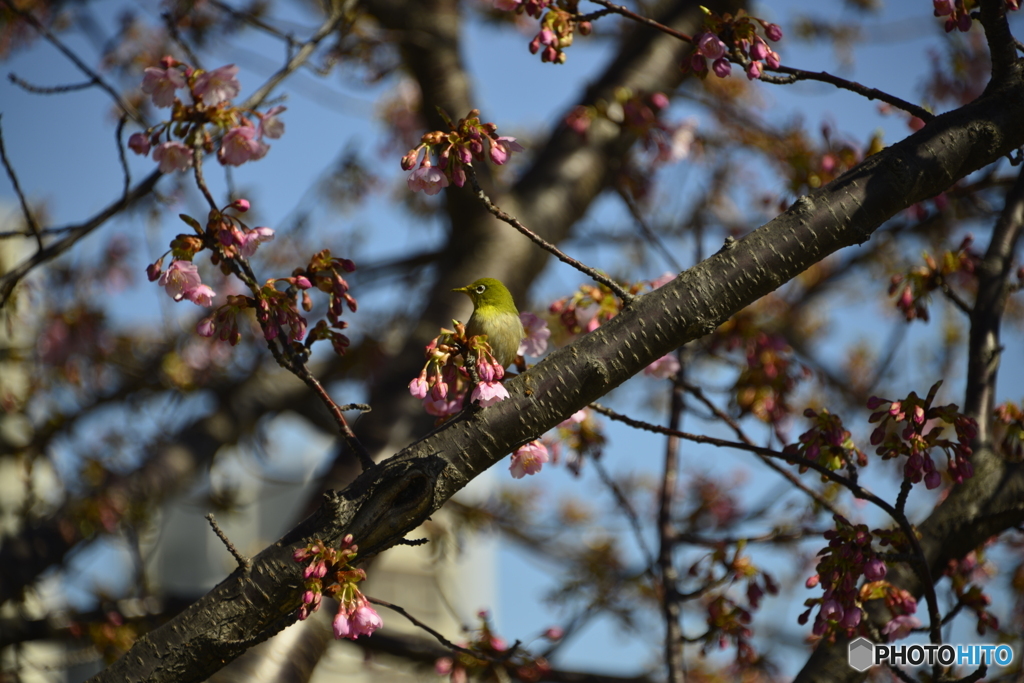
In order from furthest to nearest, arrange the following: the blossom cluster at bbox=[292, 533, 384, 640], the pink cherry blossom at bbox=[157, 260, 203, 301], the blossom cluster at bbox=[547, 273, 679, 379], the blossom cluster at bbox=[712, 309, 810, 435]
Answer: the blossom cluster at bbox=[712, 309, 810, 435] → the blossom cluster at bbox=[547, 273, 679, 379] → the pink cherry blossom at bbox=[157, 260, 203, 301] → the blossom cluster at bbox=[292, 533, 384, 640]

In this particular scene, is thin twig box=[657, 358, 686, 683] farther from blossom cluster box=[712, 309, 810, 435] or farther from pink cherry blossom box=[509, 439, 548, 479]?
pink cherry blossom box=[509, 439, 548, 479]

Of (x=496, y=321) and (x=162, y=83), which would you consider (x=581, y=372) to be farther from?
(x=162, y=83)

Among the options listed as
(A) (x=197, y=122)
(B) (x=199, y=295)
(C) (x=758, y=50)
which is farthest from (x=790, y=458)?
(A) (x=197, y=122)

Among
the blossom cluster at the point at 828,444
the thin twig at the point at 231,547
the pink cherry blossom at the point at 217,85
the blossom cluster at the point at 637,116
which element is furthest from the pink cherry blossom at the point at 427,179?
the blossom cluster at the point at 637,116

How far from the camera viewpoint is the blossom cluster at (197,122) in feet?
6.51

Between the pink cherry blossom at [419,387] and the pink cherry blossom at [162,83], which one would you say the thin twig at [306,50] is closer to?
the pink cherry blossom at [162,83]

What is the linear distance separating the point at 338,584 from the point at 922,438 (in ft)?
4.34

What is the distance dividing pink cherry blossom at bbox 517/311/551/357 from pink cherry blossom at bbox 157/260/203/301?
2.74ft

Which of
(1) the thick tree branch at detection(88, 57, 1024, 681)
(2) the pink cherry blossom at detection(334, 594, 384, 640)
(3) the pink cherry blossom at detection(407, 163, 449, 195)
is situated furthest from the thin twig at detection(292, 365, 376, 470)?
(3) the pink cherry blossom at detection(407, 163, 449, 195)

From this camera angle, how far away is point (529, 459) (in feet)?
5.63

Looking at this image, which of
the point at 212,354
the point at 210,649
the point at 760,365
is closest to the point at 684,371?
the point at 760,365

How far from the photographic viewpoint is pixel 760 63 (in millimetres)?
1896

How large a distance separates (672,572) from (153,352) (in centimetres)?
468

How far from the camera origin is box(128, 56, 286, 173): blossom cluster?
6.51 ft
